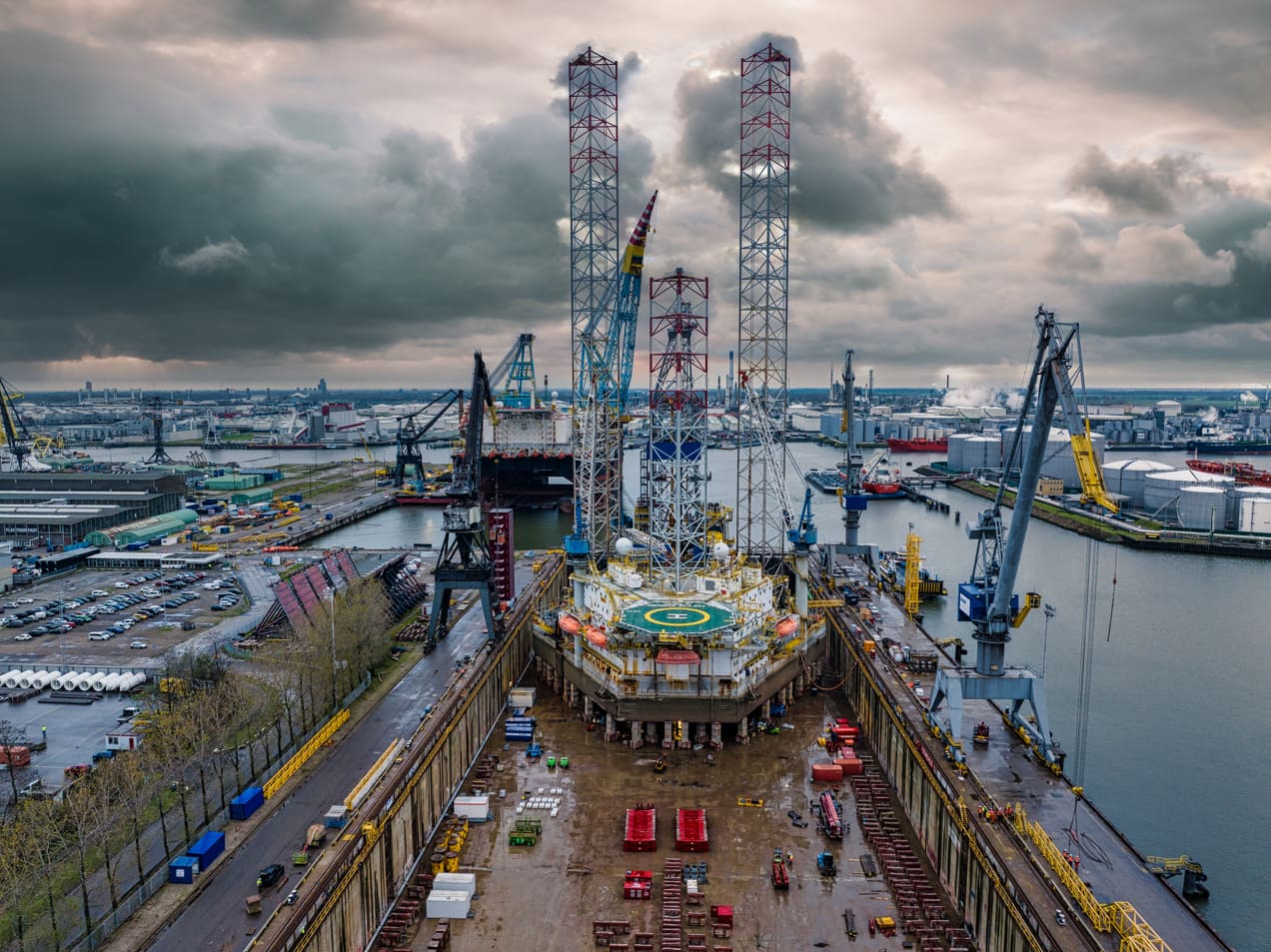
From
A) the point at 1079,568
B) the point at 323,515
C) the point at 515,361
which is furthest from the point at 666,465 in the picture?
the point at 515,361

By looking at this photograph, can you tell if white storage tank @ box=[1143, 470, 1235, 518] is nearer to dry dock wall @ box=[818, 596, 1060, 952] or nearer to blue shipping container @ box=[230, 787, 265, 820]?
dry dock wall @ box=[818, 596, 1060, 952]

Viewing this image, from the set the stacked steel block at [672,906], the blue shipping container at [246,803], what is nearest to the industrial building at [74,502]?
the blue shipping container at [246,803]

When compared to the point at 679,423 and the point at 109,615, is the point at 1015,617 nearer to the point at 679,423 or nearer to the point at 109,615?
the point at 679,423

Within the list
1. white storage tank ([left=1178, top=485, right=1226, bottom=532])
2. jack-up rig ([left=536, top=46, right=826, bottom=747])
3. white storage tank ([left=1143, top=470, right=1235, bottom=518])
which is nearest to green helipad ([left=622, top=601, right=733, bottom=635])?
jack-up rig ([left=536, top=46, right=826, bottom=747])

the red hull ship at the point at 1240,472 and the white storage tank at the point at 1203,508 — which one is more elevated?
the red hull ship at the point at 1240,472

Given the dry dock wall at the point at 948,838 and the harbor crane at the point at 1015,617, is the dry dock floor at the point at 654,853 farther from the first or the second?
the harbor crane at the point at 1015,617
